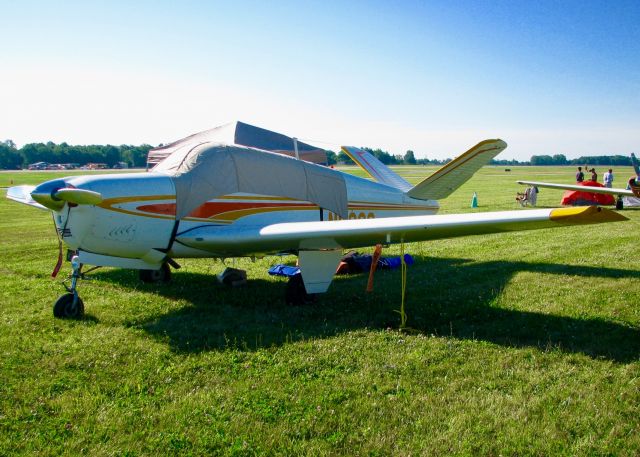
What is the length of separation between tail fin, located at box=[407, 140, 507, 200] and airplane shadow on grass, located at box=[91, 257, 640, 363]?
1.93 metres

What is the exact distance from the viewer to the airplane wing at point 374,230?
521 cm

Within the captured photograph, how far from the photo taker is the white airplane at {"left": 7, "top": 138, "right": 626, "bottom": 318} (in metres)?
5.91

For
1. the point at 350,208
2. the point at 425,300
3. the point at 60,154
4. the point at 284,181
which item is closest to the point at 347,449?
the point at 425,300

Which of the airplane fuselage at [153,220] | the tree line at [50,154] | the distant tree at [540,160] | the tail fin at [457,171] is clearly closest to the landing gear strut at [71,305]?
the airplane fuselage at [153,220]

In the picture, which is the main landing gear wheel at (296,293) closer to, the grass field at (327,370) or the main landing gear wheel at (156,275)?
the grass field at (327,370)

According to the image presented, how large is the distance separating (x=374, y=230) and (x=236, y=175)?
2.53 meters

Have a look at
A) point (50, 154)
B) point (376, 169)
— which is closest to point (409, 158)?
point (50, 154)

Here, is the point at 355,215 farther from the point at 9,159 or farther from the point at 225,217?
the point at 9,159

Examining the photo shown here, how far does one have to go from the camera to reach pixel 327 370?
471 centimetres

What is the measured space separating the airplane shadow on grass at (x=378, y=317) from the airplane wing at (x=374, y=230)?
92cm

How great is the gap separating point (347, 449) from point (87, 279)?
707cm

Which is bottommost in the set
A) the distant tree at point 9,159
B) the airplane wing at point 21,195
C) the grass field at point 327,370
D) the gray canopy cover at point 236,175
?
the grass field at point 327,370

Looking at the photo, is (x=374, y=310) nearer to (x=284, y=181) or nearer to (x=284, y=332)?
(x=284, y=332)

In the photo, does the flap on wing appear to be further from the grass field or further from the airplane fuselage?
the grass field
